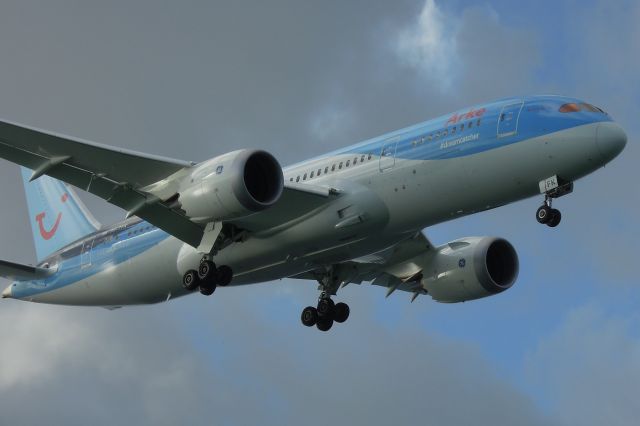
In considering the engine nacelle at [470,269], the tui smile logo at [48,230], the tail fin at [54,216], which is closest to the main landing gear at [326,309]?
the engine nacelle at [470,269]

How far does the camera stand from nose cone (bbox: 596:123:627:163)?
33.6 metres

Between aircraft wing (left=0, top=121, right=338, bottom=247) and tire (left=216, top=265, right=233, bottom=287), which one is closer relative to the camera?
aircraft wing (left=0, top=121, right=338, bottom=247)

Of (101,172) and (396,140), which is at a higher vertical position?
(396,140)

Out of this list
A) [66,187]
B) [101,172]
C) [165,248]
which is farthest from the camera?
[66,187]

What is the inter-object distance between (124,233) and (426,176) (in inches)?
497

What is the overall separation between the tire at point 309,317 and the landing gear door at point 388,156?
892 centimetres

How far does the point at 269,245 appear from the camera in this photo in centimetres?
3750

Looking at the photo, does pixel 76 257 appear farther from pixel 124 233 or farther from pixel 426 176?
pixel 426 176

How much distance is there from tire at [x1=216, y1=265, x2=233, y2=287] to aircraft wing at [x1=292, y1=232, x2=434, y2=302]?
16.4 ft

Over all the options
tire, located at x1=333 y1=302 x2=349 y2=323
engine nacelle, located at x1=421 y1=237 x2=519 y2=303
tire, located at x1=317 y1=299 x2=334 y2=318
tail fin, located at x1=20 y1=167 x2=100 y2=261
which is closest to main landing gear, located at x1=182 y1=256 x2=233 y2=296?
tire, located at x1=317 y1=299 x2=334 y2=318

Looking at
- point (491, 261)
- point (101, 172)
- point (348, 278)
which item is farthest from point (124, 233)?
point (491, 261)

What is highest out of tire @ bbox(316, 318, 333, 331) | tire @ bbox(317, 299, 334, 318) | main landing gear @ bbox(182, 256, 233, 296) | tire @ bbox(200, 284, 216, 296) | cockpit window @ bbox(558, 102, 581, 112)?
cockpit window @ bbox(558, 102, 581, 112)

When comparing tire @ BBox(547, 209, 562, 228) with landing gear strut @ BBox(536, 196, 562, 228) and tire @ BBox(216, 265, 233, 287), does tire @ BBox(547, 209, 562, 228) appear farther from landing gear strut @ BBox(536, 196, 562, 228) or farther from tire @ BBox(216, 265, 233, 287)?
tire @ BBox(216, 265, 233, 287)

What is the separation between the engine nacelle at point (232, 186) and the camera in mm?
35000
